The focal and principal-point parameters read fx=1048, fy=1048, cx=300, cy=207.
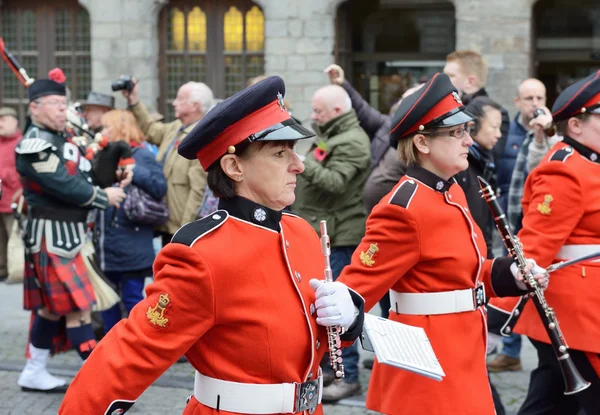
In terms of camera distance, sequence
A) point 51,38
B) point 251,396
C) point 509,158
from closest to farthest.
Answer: point 251,396
point 509,158
point 51,38

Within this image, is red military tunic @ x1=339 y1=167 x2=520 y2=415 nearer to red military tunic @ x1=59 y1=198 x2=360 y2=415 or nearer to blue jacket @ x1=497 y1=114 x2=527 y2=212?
red military tunic @ x1=59 y1=198 x2=360 y2=415

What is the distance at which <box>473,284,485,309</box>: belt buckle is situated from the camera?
4039mm

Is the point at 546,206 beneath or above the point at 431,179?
beneath

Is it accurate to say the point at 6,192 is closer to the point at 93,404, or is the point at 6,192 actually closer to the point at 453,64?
the point at 453,64

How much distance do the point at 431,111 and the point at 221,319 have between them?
1.63 m

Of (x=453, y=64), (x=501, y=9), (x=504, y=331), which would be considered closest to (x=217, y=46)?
(x=501, y=9)

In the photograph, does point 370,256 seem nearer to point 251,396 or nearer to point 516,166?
point 251,396

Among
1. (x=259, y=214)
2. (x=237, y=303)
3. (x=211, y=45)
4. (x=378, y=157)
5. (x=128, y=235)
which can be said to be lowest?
(x=128, y=235)

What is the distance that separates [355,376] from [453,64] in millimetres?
2347

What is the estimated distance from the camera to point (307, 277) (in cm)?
295

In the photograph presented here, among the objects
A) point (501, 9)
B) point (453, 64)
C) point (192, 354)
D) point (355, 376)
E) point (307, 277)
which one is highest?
point (501, 9)

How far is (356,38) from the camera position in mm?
13203

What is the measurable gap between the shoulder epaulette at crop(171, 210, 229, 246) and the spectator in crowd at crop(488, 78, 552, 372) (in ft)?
12.4

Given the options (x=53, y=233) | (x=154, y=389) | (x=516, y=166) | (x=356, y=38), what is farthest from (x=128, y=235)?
(x=356, y=38)
